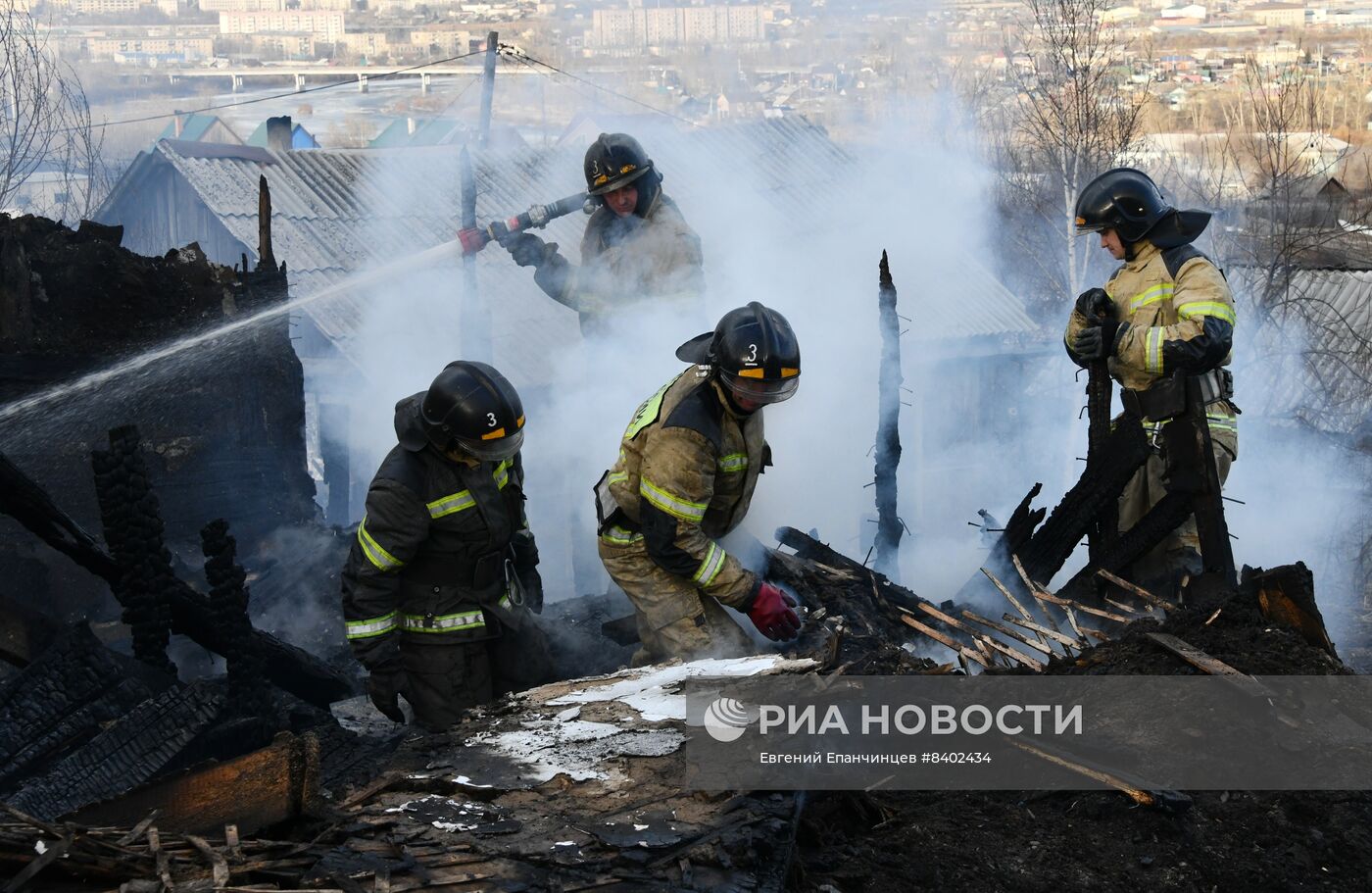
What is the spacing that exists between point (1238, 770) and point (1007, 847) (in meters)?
0.76

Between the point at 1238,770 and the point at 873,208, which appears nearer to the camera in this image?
the point at 1238,770

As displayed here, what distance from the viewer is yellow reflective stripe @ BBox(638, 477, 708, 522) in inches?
200

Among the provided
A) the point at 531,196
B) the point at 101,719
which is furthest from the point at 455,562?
the point at 531,196

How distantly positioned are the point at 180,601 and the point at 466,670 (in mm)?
1870

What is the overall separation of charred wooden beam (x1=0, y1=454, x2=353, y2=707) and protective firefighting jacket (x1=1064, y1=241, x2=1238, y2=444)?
4.37 metres

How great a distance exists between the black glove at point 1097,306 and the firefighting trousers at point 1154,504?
0.71m

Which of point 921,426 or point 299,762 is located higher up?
point 299,762

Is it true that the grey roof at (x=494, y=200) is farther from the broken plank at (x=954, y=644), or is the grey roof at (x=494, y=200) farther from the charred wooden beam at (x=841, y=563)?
the broken plank at (x=954, y=644)

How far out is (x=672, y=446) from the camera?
5066 mm

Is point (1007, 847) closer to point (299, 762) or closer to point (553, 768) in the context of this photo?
point (553, 768)

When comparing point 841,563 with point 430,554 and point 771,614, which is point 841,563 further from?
point 430,554

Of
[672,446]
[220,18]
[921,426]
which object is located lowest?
[921,426]

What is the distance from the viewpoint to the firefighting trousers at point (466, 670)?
558cm

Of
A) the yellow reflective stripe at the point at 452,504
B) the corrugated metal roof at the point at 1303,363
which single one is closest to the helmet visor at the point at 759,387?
the yellow reflective stripe at the point at 452,504
